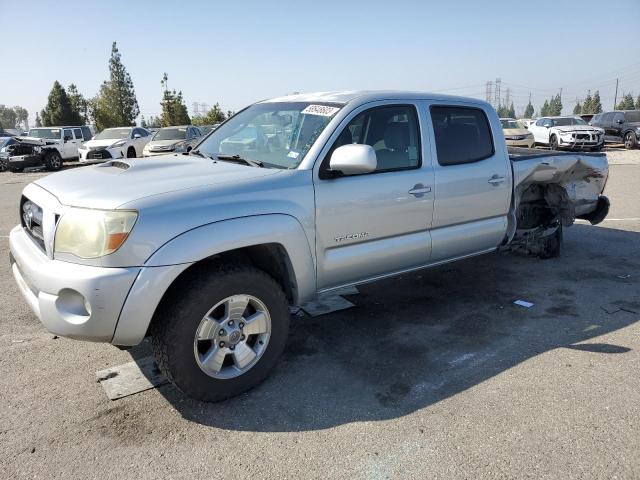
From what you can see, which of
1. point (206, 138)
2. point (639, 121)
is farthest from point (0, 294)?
point (639, 121)

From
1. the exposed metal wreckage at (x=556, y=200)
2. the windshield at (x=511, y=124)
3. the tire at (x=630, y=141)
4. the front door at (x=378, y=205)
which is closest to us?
the front door at (x=378, y=205)

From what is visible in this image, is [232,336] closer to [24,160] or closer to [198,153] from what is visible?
[198,153]

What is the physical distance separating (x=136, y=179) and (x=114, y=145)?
59.6 feet

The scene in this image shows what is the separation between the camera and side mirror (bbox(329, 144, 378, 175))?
3145 millimetres

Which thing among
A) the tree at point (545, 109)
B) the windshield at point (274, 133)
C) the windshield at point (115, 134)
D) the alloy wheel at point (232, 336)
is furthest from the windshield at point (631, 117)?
the tree at point (545, 109)

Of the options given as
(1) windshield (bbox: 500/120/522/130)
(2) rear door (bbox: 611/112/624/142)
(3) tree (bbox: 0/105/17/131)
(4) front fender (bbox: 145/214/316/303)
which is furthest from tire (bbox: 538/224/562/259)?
(3) tree (bbox: 0/105/17/131)

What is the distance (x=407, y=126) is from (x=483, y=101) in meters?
1.18

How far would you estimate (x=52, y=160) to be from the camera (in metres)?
20.9

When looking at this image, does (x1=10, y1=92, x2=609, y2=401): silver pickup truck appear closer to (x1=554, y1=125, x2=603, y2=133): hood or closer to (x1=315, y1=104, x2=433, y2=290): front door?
(x1=315, y1=104, x2=433, y2=290): front door

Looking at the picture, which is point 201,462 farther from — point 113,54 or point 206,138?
point 113,54

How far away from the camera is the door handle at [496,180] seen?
4429 mm

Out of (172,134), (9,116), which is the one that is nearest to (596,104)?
(172,134)

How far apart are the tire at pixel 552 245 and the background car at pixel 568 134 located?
16.7 metres

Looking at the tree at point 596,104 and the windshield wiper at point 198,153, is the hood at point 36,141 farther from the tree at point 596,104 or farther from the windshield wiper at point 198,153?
the tree at point 596,104
